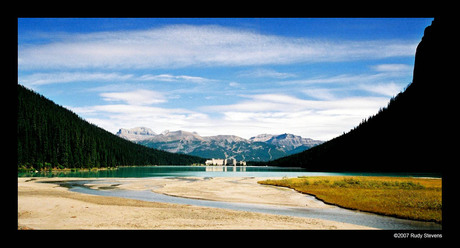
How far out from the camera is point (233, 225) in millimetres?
26188

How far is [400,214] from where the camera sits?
104ft

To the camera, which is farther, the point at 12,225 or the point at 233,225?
the point at 233,225
